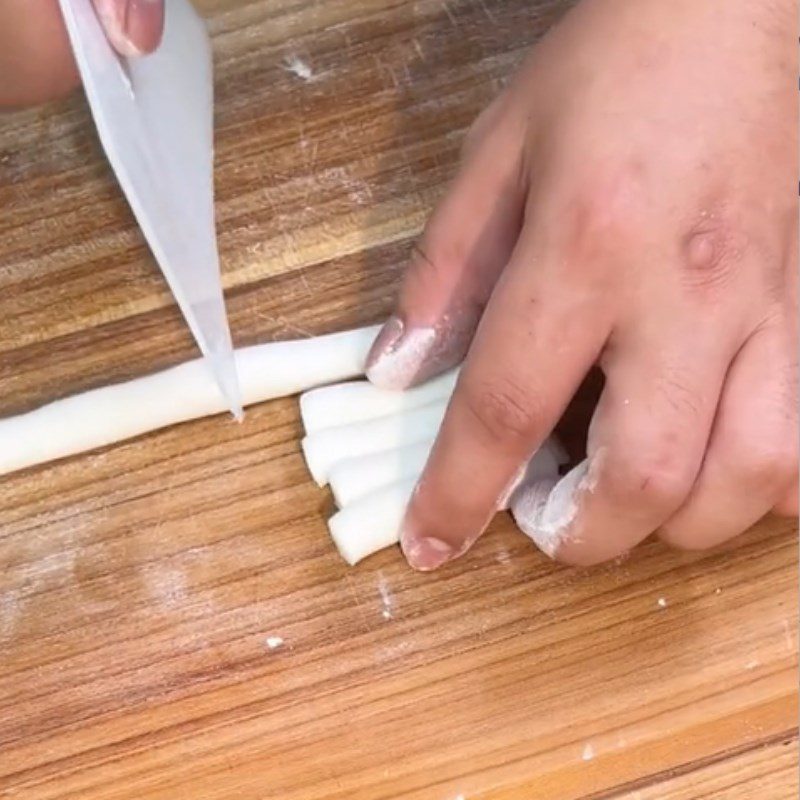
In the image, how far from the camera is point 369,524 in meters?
0.91

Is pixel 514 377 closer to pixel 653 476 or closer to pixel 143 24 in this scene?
pixel 653 476

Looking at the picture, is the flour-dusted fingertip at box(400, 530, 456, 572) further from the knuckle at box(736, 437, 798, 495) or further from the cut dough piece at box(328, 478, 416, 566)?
the knuckle at box(736, 437, 798, 495)

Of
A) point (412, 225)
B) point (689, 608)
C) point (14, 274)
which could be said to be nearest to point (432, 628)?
point (689, 608)

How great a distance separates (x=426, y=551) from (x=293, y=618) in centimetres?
11

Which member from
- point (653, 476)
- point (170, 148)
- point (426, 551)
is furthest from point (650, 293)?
point (170, 148)

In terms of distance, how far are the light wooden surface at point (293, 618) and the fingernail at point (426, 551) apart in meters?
0.02

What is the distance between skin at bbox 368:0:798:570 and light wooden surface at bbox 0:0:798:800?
0.21ft

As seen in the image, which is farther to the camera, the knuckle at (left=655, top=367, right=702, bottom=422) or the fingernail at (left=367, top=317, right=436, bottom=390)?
the fingernail at (left=367, top=317, right=436, bottom=390)

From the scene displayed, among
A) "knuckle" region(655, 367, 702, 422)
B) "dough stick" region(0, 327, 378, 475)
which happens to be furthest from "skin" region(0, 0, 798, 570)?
"dough stick" region(0, 327, 378, 475)

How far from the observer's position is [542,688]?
877 millimetres

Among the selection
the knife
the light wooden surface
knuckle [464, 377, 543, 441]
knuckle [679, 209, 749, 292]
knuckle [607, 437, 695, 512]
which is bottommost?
the light wooden surface

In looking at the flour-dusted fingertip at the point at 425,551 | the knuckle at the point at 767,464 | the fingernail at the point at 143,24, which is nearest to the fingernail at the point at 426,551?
the flour-dusted fingertip at the point at 425,551

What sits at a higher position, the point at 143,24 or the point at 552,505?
the point at 143,24

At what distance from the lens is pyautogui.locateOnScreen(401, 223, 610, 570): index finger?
2.68ft
